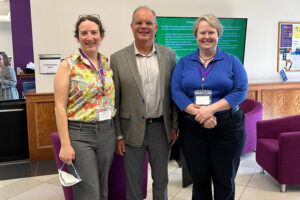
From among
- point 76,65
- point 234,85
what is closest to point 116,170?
point 76,65

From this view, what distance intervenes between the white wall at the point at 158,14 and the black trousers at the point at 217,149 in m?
2.56

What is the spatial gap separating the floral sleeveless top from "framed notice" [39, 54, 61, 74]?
2.34 metres

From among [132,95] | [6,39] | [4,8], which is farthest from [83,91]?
[4,8]

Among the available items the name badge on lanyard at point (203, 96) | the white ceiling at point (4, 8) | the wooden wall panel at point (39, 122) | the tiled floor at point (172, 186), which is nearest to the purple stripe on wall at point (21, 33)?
the white ceiling at point (4, 8)

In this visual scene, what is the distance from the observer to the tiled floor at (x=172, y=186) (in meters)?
2.63

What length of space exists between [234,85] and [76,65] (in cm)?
98

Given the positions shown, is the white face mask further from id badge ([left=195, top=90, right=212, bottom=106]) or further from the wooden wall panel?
the wooden wall panel

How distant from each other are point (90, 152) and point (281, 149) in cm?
194

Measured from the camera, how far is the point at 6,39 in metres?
4.50

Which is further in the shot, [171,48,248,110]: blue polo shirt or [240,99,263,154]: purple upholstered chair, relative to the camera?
[240,99,263,154]: purple upholstered chair

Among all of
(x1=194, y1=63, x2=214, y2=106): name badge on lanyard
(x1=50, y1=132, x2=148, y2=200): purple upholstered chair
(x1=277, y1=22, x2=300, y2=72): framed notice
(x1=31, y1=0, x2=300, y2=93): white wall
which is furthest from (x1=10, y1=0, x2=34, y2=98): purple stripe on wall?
(x1=277, y1=22, x2=300, y2=72): framed notice

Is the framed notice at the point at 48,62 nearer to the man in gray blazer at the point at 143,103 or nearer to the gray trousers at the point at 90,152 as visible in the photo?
the man in gray blazer at the point at 143,103

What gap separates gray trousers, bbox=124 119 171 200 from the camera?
5.73 feet

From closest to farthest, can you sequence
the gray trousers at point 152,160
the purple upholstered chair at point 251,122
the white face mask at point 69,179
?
the white face mask at point 69,179, the gray trousers at point 152,160, the purple upholstered chair at point 251,122
